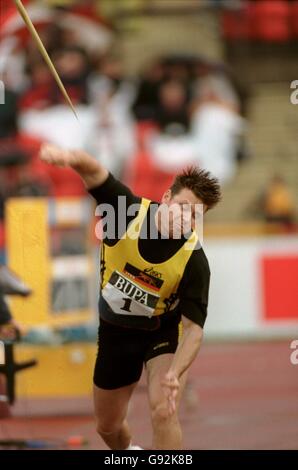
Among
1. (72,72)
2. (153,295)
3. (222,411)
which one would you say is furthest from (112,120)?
(153,295)

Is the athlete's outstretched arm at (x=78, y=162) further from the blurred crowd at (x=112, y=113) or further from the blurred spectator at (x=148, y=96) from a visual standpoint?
the blurred spectator at (x=148, y=96)

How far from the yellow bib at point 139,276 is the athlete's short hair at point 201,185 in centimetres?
26

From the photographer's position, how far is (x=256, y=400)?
11742 mm

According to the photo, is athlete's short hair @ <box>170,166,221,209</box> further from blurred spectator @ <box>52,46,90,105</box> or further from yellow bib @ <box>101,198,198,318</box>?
blurred spectator @ <box>52,46,90,105</box>

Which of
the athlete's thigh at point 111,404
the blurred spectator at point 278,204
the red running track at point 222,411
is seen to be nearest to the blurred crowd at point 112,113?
the blurred spectator at point 278,204

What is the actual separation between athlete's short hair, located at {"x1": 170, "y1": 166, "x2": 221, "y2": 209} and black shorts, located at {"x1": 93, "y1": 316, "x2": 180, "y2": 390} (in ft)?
2.83

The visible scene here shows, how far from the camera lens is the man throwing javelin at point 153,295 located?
7098 millimetres

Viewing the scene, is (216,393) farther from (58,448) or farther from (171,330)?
(171,330)

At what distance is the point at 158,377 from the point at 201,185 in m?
1.14

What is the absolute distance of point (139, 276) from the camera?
7.36 meters

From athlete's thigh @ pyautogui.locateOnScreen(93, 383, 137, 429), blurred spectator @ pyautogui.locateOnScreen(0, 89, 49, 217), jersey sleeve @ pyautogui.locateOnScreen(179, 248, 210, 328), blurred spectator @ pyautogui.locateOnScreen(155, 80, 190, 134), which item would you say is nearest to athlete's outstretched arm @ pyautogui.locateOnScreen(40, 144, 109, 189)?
jersey sleeve @ pyautogui.locateOnScreen(179, 248, 210, 328)

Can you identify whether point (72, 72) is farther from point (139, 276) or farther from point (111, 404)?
point (139, 276)

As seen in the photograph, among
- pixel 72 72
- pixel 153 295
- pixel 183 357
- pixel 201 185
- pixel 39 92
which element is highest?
pixel 72 72

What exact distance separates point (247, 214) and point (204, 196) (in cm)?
1194
